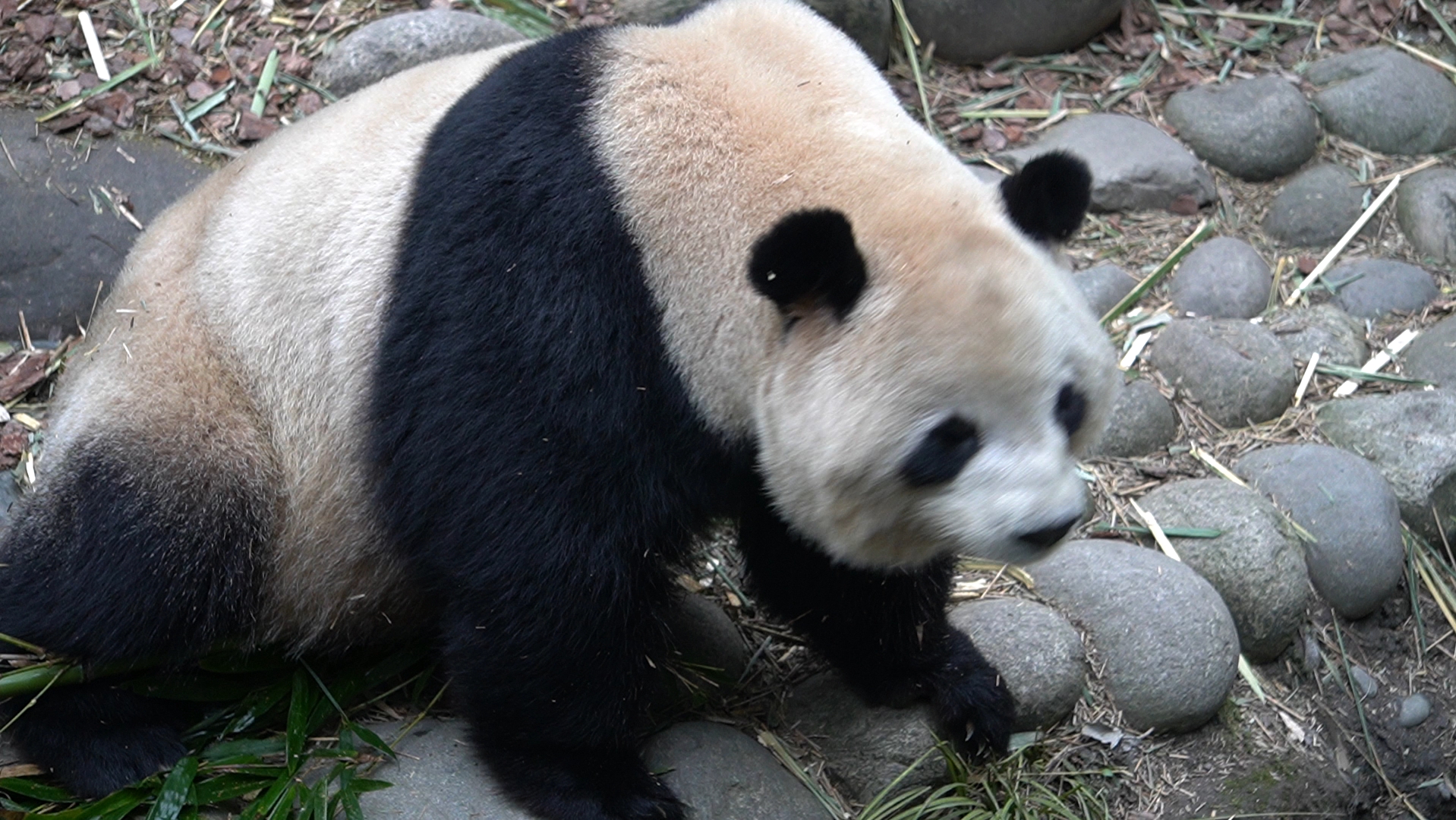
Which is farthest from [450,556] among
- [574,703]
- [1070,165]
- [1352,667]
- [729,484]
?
[1352,667]

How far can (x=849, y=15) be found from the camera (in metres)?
6.08

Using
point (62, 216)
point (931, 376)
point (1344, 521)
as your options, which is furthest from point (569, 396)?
point (1344, 521)

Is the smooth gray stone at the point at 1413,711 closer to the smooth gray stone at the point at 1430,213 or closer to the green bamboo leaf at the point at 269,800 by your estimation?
the smooth gray stone at the point at 1430,213

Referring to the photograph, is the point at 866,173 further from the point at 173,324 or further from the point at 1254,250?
the point at 1254,250

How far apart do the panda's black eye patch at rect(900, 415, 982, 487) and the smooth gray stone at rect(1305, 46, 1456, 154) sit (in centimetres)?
470

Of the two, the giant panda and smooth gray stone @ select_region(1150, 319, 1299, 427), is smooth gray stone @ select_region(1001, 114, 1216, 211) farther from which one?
the giant panda

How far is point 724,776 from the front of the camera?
141 inches

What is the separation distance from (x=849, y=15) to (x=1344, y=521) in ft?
10.5

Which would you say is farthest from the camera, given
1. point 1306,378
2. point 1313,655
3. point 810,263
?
point 1306,378

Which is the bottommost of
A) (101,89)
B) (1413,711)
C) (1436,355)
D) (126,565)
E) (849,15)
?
(1413,711)

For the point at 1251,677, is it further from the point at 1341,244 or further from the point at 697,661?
the point at 1341,244

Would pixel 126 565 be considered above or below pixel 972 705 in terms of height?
above

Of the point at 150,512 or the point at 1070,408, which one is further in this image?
the point at 150,512

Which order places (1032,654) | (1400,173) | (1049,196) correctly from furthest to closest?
(1400,173) → (1032,654) → (1049,196)
